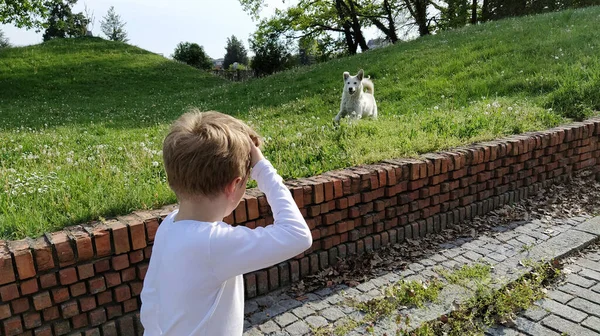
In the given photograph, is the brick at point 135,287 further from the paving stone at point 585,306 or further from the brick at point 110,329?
the paving stone at point 585,306

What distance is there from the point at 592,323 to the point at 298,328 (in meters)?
2.11

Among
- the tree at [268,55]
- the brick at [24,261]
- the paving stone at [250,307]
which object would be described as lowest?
the paving stone at [250,307]

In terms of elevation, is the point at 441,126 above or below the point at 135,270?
above

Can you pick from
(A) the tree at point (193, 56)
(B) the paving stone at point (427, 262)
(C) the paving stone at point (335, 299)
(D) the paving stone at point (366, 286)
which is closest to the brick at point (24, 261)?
(C) the paving stone at point (335, 299)

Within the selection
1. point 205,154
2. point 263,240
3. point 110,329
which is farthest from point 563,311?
point 110,329

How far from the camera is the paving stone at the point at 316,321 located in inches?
125

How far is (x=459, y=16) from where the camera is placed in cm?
3344

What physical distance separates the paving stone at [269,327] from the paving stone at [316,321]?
23 cm

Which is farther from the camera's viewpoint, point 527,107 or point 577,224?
point 527,107

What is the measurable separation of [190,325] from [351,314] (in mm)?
1942

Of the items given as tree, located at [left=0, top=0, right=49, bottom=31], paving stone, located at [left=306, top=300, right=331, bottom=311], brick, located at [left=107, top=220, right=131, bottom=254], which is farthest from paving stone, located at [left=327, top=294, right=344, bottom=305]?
tree, located at [left=0, top=0, right=49, bottom=31]

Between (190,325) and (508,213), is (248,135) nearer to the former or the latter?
(190,325)

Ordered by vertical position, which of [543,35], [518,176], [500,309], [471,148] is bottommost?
[500,309]

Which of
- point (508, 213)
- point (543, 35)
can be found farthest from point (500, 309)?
point (543, 35)
